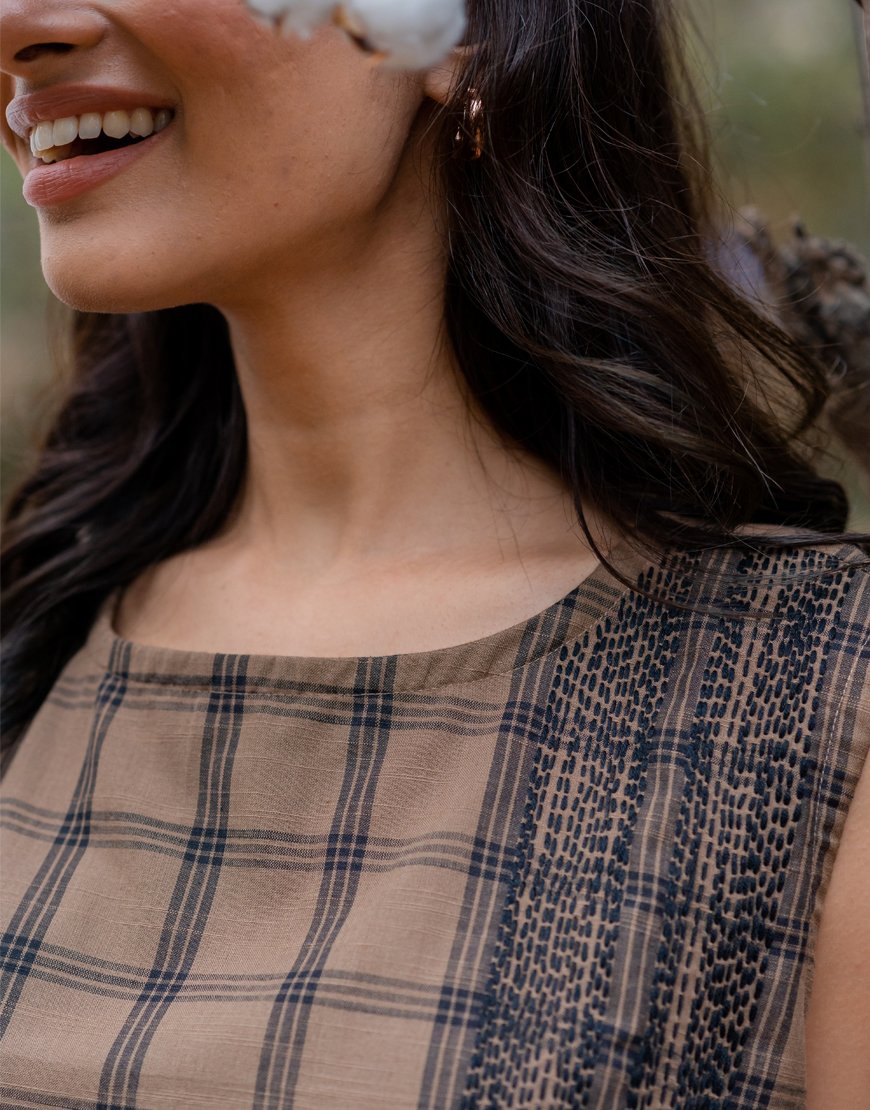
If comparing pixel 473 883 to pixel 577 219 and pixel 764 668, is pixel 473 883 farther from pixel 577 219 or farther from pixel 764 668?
pixel 577 219

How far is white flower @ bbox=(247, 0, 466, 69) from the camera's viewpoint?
0.83 meters

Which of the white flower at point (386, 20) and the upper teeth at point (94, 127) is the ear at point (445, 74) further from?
the upper teeth at point (94, 127)

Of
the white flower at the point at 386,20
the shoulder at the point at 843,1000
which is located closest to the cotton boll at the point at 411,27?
the white flower at the point at 386,20

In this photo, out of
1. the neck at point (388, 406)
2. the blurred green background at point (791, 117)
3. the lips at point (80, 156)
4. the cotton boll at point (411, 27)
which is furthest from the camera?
the blurred green background at point (791, 117)

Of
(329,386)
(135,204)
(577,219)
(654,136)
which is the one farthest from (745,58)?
(135,204)

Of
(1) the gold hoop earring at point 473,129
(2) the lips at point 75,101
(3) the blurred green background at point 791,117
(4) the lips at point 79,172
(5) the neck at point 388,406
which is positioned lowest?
(5) the neck at point 388,406

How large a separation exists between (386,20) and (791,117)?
2.68 feet

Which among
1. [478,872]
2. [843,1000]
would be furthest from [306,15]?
[843,1000]

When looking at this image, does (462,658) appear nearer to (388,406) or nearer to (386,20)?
(388,406)

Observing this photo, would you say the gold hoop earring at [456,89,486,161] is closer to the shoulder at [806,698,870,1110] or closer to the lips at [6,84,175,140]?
the lips at [6,84,175,140]

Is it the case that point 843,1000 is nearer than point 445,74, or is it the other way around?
point 843,1000

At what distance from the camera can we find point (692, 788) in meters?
0.90

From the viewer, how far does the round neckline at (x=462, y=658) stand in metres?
0.99

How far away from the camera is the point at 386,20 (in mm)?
839
